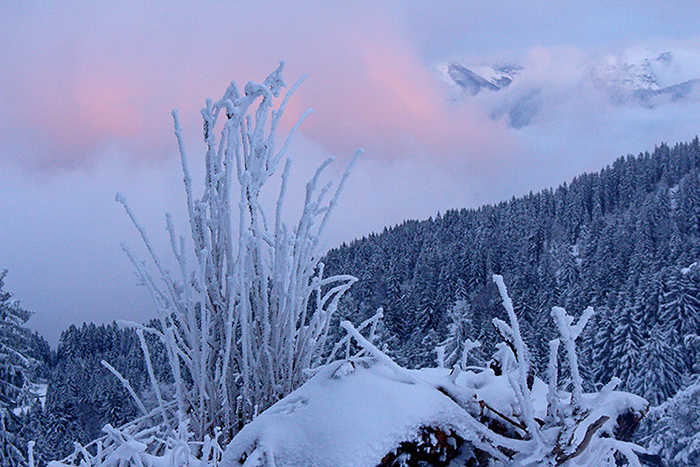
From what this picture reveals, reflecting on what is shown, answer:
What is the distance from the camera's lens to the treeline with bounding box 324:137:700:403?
133ft

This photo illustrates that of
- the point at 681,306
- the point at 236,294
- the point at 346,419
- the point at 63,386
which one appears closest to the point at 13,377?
the point at 236,294

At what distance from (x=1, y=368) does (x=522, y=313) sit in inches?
2194

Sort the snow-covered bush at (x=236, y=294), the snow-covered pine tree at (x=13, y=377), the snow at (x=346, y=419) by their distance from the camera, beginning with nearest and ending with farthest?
the snow at (x=346, y=419), the snow-covered bush at (x=236, y=294), the snow-covered pine tree at (x=13, y=377)

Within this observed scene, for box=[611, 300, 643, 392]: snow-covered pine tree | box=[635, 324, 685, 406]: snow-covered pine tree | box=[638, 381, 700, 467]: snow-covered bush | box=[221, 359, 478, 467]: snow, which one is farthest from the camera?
box=[611, 300, 643, 392]: snow-covered pine tree

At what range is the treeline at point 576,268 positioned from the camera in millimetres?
40625

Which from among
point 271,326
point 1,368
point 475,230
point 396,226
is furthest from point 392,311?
point 271,326

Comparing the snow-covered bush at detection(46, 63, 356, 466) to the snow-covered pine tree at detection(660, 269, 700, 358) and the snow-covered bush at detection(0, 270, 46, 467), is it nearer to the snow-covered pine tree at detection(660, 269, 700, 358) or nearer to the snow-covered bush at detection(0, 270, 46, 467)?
the snow-covered bush at detection(0, 270, 46, 467)

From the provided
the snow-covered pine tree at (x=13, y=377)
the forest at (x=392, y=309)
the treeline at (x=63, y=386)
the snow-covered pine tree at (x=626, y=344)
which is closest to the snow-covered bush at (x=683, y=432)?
the forest at (x=392, y=309)

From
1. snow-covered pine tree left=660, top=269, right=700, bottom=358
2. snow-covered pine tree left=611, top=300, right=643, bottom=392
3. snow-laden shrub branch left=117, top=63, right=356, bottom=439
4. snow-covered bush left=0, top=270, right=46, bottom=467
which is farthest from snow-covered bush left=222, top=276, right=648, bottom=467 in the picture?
snow-covered pine tree left=660, top=269, right=700, bottom=358

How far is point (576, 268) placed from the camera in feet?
247

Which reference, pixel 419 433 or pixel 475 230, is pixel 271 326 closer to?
pixel 419 433

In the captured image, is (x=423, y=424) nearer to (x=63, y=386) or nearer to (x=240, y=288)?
(x=240, y=288)

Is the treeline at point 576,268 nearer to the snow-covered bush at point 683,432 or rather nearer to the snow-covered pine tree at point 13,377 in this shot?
the snow-covered bush at point 683,432

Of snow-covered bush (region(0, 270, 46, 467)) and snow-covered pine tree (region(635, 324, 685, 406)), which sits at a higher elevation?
snow-covered bush (region(0, 270, 46, 467))
